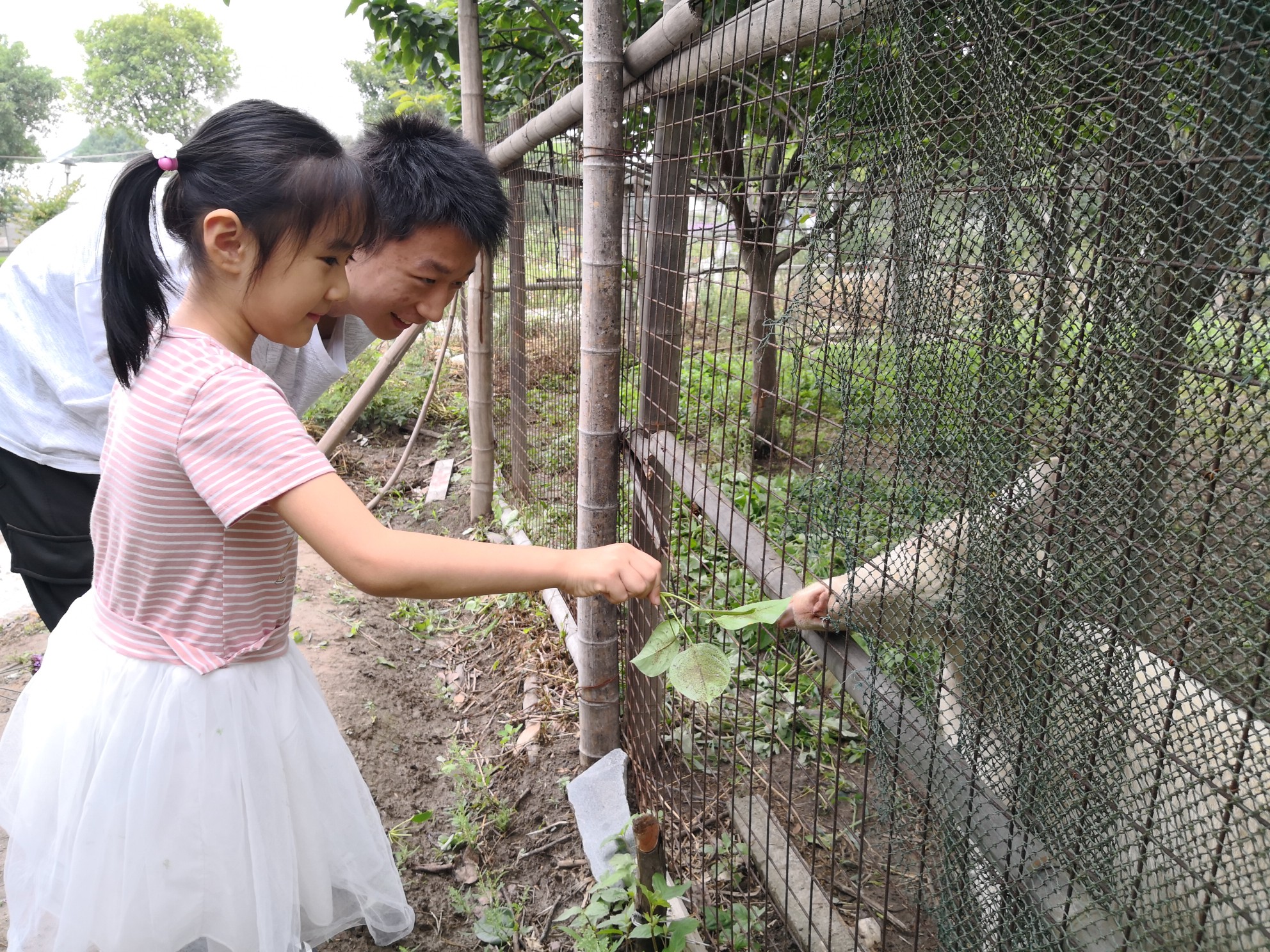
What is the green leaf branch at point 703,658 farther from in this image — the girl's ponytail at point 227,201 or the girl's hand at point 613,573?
the girl's ponytail at point 227,201

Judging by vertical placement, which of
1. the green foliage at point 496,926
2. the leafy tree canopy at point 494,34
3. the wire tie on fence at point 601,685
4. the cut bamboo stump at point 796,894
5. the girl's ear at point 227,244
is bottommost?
the green foliage at point 496,926

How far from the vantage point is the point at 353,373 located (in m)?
8.05

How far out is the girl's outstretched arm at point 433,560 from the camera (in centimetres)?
110

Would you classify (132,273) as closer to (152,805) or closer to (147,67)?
(152,805)

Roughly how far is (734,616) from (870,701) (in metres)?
0.24

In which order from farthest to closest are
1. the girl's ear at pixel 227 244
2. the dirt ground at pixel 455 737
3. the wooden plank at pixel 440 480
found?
the wooden plank at pixel 440 480 → the dirt ground at pixel 455 737 → the girl's ear at pixel 227 244

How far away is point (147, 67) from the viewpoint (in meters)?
54.0

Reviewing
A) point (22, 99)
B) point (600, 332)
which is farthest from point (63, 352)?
point (22, 99)

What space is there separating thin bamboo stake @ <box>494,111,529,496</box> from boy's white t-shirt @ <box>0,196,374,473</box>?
224cm

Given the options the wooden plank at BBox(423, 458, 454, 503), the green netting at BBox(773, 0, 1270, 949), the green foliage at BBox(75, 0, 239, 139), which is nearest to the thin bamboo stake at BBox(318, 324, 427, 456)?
the wooden plank at BBox(423, 458, 454, 503)

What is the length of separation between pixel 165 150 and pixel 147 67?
66.5 metres

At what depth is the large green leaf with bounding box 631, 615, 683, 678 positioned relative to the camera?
4.45 feet

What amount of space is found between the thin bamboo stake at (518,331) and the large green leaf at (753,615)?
3037mm

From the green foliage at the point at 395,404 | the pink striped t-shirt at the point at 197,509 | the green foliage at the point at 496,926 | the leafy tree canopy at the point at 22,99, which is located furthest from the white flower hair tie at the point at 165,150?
the leafy tree canopy at the point at 22,99
